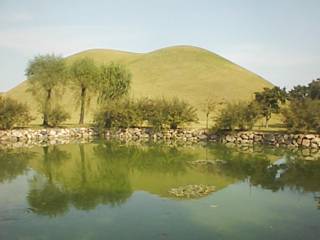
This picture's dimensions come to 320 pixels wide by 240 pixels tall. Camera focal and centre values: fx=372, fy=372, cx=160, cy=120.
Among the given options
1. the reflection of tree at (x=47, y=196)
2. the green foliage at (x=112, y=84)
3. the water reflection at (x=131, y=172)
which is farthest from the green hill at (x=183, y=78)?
the reflection of tree at (x=47, y=196)

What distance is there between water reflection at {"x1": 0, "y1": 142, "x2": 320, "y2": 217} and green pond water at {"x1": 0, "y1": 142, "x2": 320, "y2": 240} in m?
0.05

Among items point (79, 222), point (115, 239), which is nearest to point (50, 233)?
point (79, 222)

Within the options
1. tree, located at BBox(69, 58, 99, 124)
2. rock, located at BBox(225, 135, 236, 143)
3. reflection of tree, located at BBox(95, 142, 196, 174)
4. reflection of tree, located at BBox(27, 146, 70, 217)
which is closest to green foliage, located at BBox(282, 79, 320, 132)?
rock, located at BBox(225, 135, 236, 143)

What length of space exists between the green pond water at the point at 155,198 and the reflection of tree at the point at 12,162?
63 millimetres

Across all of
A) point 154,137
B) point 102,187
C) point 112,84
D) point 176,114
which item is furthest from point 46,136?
point 102,187

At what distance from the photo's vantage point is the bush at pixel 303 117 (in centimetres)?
3142

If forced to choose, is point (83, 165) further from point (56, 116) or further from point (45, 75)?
point (45, 75)

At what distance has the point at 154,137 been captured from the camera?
1537 inches

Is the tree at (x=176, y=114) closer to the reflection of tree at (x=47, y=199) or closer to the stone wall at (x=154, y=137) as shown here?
the stone wall at (x=154, y=137)

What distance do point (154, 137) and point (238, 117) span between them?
9.00 metres

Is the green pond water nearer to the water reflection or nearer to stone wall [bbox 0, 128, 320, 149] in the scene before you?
the water reflection

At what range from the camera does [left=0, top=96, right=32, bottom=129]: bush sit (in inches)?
1471

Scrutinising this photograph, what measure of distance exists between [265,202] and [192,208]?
2995mm

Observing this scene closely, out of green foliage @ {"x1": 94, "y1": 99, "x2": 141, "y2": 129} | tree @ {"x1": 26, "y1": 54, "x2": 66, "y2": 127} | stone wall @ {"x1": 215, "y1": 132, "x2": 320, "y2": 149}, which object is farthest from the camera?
tree @ {"x1": 26, "y1": 54, "x2": 66, "y2": 127}
